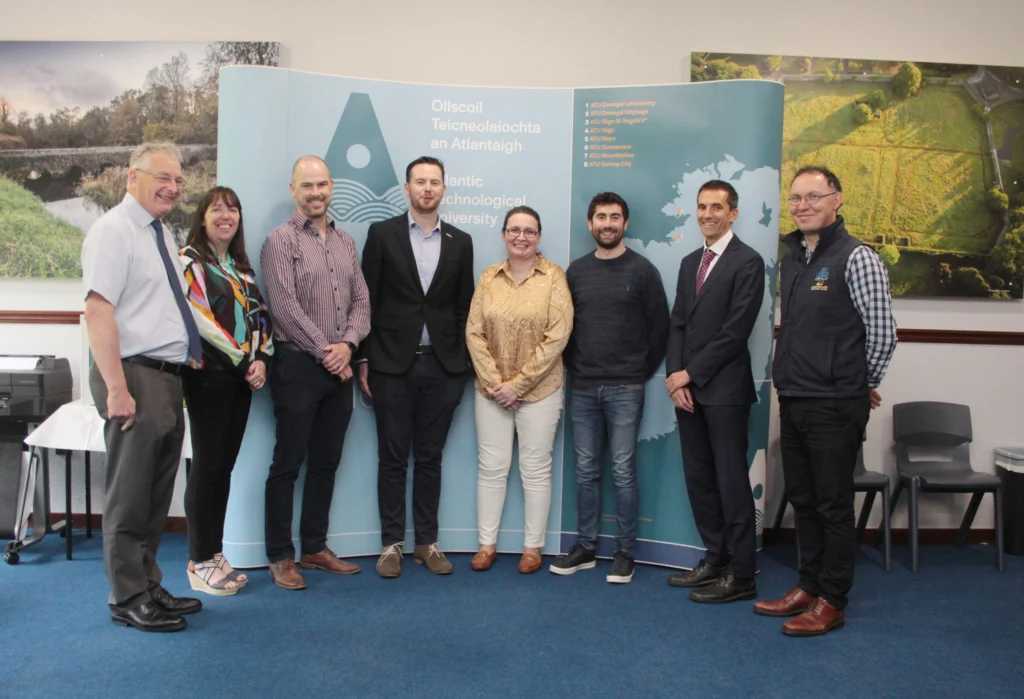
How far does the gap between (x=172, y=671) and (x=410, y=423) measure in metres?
1.50

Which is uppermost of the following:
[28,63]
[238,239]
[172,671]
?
[28,63]

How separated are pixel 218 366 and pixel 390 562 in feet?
4.01

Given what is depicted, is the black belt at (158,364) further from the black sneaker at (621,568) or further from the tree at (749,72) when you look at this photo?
the tree at (749,72)

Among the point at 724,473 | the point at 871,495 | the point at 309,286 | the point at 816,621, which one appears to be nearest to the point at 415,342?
the point at 309,286

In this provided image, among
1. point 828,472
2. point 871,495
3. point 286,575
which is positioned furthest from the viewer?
point 871,495

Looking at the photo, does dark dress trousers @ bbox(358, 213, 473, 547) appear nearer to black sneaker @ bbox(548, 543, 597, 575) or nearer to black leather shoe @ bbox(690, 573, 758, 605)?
black sneaker @ bbox(548, 543, 597, 575)

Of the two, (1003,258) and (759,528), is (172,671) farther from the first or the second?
(1003,258)

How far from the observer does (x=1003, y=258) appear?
15.0 ft

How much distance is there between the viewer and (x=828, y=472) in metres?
3.15

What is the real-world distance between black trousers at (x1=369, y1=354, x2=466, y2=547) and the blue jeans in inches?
24.5

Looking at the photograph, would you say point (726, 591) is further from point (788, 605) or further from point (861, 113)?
point (861, 113)

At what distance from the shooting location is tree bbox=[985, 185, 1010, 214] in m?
4.55

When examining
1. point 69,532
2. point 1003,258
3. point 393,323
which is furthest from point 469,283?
point 1003,258

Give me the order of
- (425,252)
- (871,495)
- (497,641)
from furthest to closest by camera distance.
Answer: (871,495)
(425,252)
(497,641)
